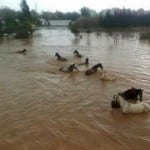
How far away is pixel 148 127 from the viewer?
9.32 m

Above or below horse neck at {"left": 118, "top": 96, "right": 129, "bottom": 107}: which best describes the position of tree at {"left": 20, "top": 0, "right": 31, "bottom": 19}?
above

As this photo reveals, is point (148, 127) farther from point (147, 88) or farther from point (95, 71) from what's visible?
point (95, 71)

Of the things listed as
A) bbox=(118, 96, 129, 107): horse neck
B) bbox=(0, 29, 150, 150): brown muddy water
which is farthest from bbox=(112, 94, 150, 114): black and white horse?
bbox=(0, 29, 150, 150): brown muddy water

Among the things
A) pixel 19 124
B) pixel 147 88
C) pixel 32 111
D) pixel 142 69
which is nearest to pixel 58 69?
pixel 142 69

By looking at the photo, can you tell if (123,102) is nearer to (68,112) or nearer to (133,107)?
(133,107)

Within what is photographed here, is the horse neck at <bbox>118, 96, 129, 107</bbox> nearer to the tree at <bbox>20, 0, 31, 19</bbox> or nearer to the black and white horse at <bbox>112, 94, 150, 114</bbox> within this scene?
the black and white horse at <bbox>112, 94, 150, 114</bbox>

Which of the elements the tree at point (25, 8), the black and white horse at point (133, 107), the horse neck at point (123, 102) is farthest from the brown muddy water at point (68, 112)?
the tree at point (25, 8)

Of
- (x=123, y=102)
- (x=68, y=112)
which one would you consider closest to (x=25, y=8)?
(x=68, y=112)

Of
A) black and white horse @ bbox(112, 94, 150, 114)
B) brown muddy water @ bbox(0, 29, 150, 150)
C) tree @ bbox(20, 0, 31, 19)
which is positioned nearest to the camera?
brown muddy water @ bbox(0, 29, 150, 150)

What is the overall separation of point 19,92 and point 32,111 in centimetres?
277

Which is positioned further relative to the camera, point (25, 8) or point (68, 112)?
point (25, 8)

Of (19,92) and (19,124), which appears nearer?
(19,124)

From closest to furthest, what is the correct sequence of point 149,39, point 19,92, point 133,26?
1. point 19,92
2. point 149,39
3. point 133,26

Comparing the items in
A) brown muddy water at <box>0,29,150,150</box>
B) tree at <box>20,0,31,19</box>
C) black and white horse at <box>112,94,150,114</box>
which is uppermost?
tree at <box>20,0,31,19</box>
